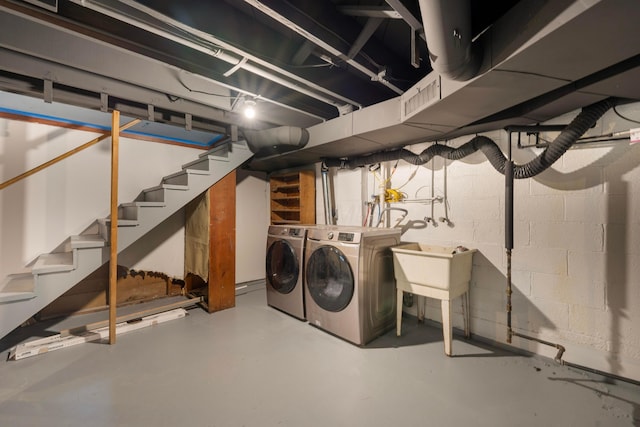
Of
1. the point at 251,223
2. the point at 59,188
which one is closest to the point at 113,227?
the point at 59,188

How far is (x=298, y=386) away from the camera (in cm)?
173

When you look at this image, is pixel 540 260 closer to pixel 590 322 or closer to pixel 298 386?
pixel 590 322

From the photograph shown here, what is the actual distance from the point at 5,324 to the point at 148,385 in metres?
1.22

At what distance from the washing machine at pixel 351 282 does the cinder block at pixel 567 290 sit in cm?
116

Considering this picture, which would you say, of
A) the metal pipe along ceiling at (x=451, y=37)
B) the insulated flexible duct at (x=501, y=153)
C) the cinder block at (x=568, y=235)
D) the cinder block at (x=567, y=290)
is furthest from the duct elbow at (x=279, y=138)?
the cinder block at (x=567, y=290)

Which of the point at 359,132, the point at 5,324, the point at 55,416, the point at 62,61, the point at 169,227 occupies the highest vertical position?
the point at 62,61

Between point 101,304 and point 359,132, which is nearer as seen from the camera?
point 359,132

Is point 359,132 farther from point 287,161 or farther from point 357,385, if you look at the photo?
point 357,385

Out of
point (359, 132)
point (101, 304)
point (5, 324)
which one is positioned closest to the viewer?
point (5, 324)

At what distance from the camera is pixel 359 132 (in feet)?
7.91

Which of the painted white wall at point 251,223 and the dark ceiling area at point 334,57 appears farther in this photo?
the painted white wall at point 251,223

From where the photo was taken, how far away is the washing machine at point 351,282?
7.23ft

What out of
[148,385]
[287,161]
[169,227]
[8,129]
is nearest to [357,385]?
[148,385]

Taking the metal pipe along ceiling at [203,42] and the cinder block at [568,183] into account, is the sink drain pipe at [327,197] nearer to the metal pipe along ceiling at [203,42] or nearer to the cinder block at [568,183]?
the metal pipe along ceiling at [203,42]
